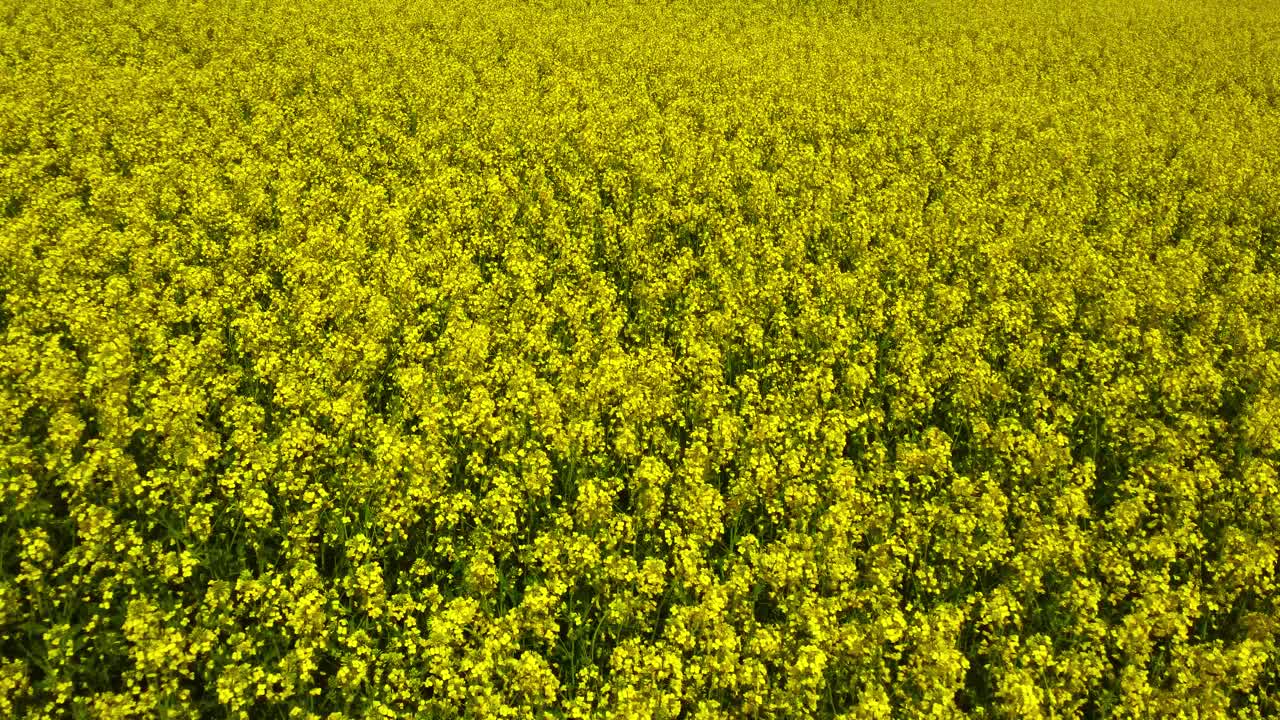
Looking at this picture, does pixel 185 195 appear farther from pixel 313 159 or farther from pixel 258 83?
pixel 258 83

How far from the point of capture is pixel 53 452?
7320 millimetres

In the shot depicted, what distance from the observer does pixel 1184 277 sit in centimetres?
1165

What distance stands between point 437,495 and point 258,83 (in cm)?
1465

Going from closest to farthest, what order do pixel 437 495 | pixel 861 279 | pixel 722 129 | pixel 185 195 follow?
pixel 437 495
pixel 861 279
pixel 185 195
pixel 722 129

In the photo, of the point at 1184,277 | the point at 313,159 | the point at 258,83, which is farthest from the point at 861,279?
the point at 258,83

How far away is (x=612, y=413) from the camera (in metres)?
8.37

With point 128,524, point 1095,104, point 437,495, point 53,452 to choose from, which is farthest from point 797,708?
point 1095,104

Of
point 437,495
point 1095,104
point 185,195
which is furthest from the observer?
point 1095,104

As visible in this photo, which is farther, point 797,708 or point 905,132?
point 905,132

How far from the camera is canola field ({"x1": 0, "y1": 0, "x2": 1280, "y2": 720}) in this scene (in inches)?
230

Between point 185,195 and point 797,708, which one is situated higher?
point 185,195

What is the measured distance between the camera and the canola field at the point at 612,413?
584 cm

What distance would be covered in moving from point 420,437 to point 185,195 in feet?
25.7

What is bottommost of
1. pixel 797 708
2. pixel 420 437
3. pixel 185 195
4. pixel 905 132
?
pixel 797 708
